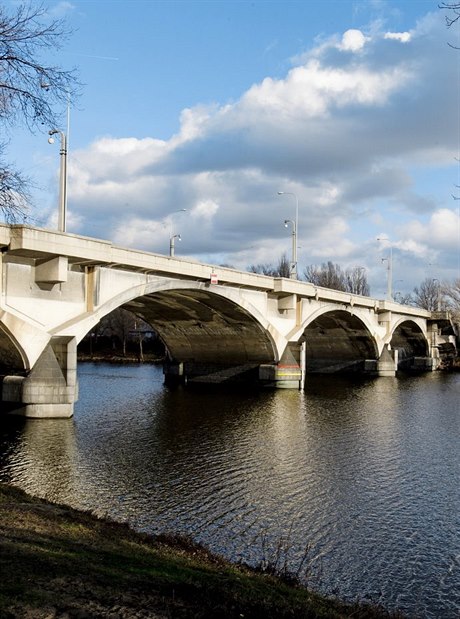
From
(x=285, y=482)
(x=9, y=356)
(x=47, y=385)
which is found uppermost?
(x=9, y=356)

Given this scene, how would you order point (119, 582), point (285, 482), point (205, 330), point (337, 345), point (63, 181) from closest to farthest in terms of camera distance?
1. point (119, 582)
2. point (285, 482)
3. point (63, 181)
4. point (205, 330)
5. point (337, 345)

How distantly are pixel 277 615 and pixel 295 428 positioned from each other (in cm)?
2130

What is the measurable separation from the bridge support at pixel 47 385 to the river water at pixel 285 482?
2.57 feet

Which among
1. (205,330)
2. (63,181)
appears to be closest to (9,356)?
(63,181)

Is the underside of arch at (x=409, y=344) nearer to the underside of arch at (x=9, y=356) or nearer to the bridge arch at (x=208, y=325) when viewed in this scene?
the bridge arch at (x=208, y=325)

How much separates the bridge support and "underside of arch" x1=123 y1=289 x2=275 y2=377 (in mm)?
12277

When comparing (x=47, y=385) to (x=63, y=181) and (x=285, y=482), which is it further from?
(x=285, y=482)

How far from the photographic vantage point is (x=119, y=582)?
641cm

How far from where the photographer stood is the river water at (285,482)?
11.3 m

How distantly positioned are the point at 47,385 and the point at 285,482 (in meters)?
12.5

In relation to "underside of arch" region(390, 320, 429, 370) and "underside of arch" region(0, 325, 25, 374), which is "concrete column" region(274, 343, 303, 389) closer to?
"underside of arch" region(0, 325, 25, 374)

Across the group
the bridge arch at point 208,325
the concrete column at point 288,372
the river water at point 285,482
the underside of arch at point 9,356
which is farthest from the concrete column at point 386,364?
the underside of arch at point 9,356

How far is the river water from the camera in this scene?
37.2 feet

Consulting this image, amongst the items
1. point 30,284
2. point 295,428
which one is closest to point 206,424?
point 295,428
